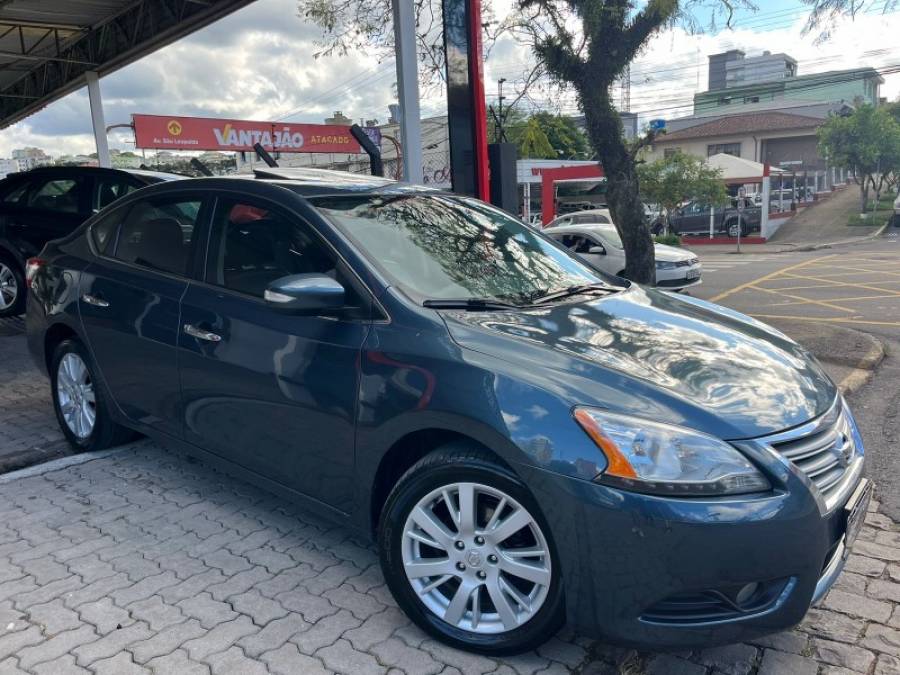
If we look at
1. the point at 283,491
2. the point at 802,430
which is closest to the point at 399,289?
the point at 283,491

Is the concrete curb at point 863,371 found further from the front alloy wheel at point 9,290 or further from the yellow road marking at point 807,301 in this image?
the front alloy wheel at point 9,290

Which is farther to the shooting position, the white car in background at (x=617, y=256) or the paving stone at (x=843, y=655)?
the white car in background at (x=617, y=256)

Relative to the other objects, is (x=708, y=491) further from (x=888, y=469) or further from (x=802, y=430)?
(x=888, y=469)

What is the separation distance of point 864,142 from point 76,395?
36867 mm

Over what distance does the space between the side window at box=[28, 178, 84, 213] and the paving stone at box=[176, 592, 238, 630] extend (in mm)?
6429

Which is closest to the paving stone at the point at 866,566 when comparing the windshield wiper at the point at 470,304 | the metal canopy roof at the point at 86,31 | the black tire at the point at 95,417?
the windshield wiper at the point at 470,304

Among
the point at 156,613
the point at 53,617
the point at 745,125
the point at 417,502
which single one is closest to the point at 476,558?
the point at 417,502

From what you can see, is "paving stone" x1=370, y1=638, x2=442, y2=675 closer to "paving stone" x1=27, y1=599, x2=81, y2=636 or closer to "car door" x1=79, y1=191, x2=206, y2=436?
"paving stone" x1=27, y1=599, x2=81, y2=636

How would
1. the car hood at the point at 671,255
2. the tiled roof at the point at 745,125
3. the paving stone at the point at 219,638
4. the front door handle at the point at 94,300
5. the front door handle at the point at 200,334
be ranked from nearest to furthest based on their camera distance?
the paving stone at the point at 219,638, the front door handle at the point at 200,334, the front door handle at the point at 94,300, the car hood at the point at 671,255, the tiled roof at the point at 745,125

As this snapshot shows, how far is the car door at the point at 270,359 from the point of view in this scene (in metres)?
2.78

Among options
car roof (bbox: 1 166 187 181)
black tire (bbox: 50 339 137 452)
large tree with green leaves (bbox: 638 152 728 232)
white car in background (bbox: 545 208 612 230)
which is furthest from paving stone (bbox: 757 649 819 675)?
large tree with green leaves (bbox: 638 152 728 232)

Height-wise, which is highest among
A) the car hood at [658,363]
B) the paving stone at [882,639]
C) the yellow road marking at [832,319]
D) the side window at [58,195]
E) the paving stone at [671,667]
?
the side window at [58,195]

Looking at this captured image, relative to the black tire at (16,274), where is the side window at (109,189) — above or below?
above

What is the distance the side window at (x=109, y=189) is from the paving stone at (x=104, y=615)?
5832 mm
